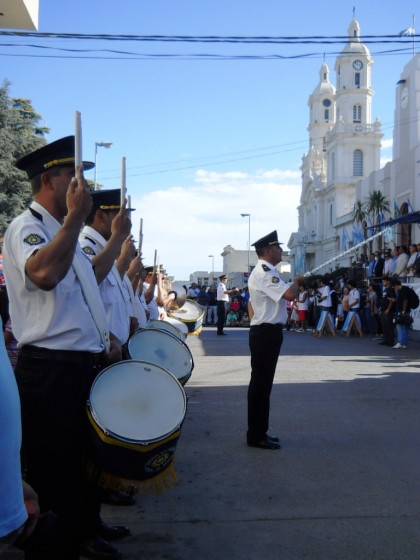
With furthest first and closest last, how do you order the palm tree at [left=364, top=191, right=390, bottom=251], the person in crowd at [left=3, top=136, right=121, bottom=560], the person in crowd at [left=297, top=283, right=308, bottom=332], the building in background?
the palm tree at [left=364, top=191, right=390, bottom=251] → the person in crowd at [left=297, top=283, right=308, bottom=332] → the building in background → the person in crowd at [left=3, top=136, right=121, bottom=560]

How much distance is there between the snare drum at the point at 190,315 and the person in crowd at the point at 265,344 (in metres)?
5.38

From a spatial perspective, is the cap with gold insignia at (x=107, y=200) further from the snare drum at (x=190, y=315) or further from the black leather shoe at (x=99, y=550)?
the snare drum at (x=190, y=315)

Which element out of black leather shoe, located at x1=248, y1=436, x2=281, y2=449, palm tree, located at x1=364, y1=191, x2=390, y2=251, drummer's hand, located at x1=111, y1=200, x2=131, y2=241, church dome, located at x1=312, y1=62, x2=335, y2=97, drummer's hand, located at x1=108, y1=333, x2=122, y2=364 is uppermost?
church dome, located at x1=312, y1=62, x2=335, y2=97

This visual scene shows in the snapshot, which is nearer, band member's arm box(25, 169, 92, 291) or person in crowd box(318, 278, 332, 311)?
band member's arm box(25, 169, 92, 291)

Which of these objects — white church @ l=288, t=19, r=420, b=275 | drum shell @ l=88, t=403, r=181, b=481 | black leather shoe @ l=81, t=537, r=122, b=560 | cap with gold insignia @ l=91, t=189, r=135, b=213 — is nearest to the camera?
drum shell @ l=88, t=403, r=181, b=481

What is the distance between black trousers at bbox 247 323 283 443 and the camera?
611cm

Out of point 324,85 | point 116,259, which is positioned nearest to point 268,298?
point 116,259

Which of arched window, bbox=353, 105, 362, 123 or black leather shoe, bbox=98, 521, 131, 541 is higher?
arched window, bbox=353, 105, 362, 123

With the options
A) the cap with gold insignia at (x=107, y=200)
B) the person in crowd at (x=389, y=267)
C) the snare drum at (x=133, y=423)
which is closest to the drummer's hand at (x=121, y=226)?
the snare drum at (x=133, y=423)

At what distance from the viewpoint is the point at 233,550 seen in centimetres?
378

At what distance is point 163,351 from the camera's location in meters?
5.10

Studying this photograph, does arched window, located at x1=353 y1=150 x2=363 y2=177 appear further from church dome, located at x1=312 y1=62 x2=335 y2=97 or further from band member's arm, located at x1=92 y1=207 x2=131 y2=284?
band member's arm, located at x1=92 y1=207 x2=131 y2=284

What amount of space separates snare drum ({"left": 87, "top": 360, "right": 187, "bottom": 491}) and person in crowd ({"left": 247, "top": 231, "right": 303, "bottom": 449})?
2763mm

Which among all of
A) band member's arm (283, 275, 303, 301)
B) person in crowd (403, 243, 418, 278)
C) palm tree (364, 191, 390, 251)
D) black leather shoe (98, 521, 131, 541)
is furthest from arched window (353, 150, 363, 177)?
black leather shoe (98, 521, 131, 541)
